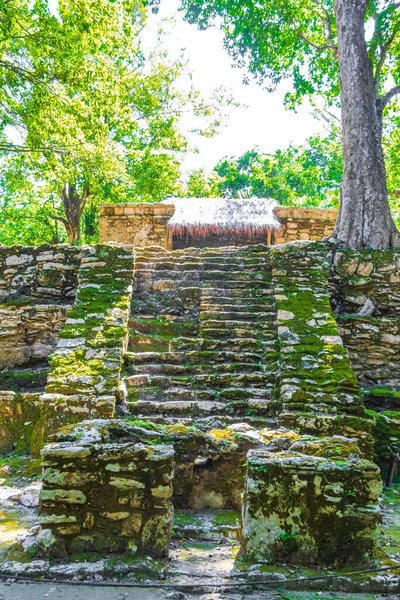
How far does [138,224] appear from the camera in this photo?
1141 centimetres

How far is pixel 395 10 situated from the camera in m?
9.06

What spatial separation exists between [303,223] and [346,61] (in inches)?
150

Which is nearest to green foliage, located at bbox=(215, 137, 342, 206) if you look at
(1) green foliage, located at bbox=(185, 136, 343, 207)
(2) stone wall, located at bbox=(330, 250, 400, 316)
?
(1) green foliage, located at bbox=(185, 136, 343, 207)

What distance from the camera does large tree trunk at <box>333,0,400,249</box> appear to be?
7.84m

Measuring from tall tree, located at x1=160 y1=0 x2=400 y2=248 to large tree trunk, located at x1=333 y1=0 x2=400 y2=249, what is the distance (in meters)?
0.02

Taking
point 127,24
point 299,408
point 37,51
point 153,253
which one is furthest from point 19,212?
point 299,408

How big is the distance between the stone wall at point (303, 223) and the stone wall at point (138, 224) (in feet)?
8.62

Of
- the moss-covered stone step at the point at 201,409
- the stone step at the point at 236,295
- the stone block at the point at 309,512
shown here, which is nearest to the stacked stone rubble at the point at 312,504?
the stone block at the point at 309,512

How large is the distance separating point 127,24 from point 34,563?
52.6 feet

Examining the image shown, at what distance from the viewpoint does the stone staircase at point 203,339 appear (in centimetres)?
493

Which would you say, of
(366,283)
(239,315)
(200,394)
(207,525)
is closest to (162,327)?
(239,315)

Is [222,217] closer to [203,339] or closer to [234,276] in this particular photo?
[234,276]

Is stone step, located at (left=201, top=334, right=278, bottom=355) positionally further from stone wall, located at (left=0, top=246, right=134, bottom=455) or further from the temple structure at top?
the temple structure at top

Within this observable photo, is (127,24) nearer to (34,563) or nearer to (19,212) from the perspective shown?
(19,212)
